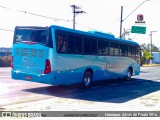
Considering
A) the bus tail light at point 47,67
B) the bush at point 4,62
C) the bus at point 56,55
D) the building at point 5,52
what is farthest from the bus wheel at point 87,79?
the building at point 5,52

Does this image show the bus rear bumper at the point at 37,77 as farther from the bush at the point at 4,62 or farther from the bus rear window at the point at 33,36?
the bush at the point at 4,62

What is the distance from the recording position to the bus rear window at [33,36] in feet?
41.7

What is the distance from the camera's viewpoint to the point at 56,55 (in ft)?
42.4

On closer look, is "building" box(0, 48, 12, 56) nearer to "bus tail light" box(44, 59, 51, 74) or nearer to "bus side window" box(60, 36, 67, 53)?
"bus side window" box(60, 36, 67, 53)

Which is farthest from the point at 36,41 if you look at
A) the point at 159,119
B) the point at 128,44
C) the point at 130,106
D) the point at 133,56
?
the point at 133,56

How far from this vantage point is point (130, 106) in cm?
1043

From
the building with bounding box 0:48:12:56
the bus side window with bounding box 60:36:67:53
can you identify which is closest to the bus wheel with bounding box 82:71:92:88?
the bus side window with bounding box 60:36:67:53

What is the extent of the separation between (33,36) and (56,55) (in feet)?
4.67

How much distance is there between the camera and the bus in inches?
503

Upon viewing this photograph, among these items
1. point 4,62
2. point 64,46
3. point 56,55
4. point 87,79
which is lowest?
point 87,79

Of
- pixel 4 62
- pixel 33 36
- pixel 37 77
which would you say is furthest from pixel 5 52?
pixel 37 77

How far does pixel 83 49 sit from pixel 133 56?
8573 millimetres

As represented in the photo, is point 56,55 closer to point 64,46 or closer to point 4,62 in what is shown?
point 64,46

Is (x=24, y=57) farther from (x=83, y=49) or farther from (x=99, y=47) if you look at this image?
(x=99, y=47)
